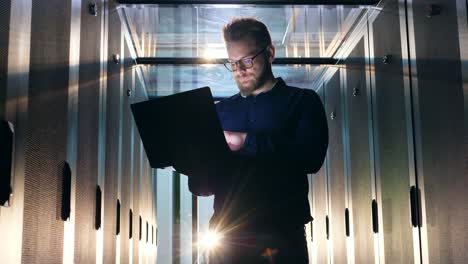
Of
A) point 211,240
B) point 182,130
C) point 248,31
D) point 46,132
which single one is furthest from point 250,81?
point 46,132

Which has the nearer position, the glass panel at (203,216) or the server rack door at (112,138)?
the server rack door at (112,138)

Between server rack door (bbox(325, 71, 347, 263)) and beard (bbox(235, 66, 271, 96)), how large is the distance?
3.19 feet

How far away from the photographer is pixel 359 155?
15.2 feet

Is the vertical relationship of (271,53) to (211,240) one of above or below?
above

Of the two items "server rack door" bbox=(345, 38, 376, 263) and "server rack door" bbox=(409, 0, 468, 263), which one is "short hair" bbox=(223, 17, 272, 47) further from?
"server rack door" bbox=(409, 0, 468, 263)

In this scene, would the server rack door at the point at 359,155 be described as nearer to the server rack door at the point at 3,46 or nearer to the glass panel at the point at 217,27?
the glass panel at the point at 217,27

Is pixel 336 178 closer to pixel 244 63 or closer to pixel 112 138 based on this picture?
pixel 244 63

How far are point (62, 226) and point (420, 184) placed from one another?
2.02 m

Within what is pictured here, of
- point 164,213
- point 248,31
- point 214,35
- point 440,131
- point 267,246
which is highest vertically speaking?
point 214,35

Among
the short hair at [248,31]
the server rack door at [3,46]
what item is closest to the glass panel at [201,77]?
the short hair at [248,31]

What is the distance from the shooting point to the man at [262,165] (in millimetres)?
3766

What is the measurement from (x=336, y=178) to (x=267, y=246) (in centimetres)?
127

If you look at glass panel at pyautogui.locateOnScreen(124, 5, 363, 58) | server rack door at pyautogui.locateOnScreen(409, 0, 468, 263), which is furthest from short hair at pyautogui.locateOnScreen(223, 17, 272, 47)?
server rack door at pyautogui.locateOnScreen(409, 0, 468, 263)

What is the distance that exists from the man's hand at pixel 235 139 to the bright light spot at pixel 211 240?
0.59 m
